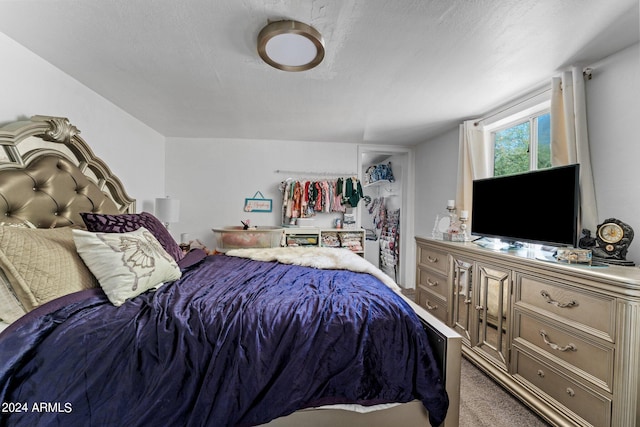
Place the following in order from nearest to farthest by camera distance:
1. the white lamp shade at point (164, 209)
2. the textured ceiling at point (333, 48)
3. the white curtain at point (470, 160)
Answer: the textured ceiling at point (333, 48) < the white curtain at point (470, 160) < the white lamp shade at point (164, 209)

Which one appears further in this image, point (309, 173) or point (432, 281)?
point (309, 173)

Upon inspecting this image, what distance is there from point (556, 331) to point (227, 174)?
151 inches

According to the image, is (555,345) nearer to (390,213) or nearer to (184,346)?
(184,346)

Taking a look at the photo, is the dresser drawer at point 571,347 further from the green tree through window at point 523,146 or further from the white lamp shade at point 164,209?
the white lamp shade at point 164,209

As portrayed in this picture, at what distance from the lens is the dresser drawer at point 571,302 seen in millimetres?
1162

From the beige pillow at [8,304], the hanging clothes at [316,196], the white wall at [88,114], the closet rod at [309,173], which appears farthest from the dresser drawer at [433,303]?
the white wall at [88,114]

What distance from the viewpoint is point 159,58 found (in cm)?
170

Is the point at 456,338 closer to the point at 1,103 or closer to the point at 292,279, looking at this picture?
the point at 292,279

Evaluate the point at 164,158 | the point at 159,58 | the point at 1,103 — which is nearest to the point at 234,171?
the point at 164,158

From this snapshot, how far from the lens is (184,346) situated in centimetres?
96

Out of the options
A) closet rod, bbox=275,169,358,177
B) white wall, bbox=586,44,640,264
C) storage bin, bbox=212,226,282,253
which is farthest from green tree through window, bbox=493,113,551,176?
storage bin, bbox=212,226,282,253

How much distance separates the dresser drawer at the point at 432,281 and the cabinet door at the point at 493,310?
38 centimetres

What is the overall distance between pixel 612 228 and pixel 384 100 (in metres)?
1.82

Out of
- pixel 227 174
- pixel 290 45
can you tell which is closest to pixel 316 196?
pixel 227 174
